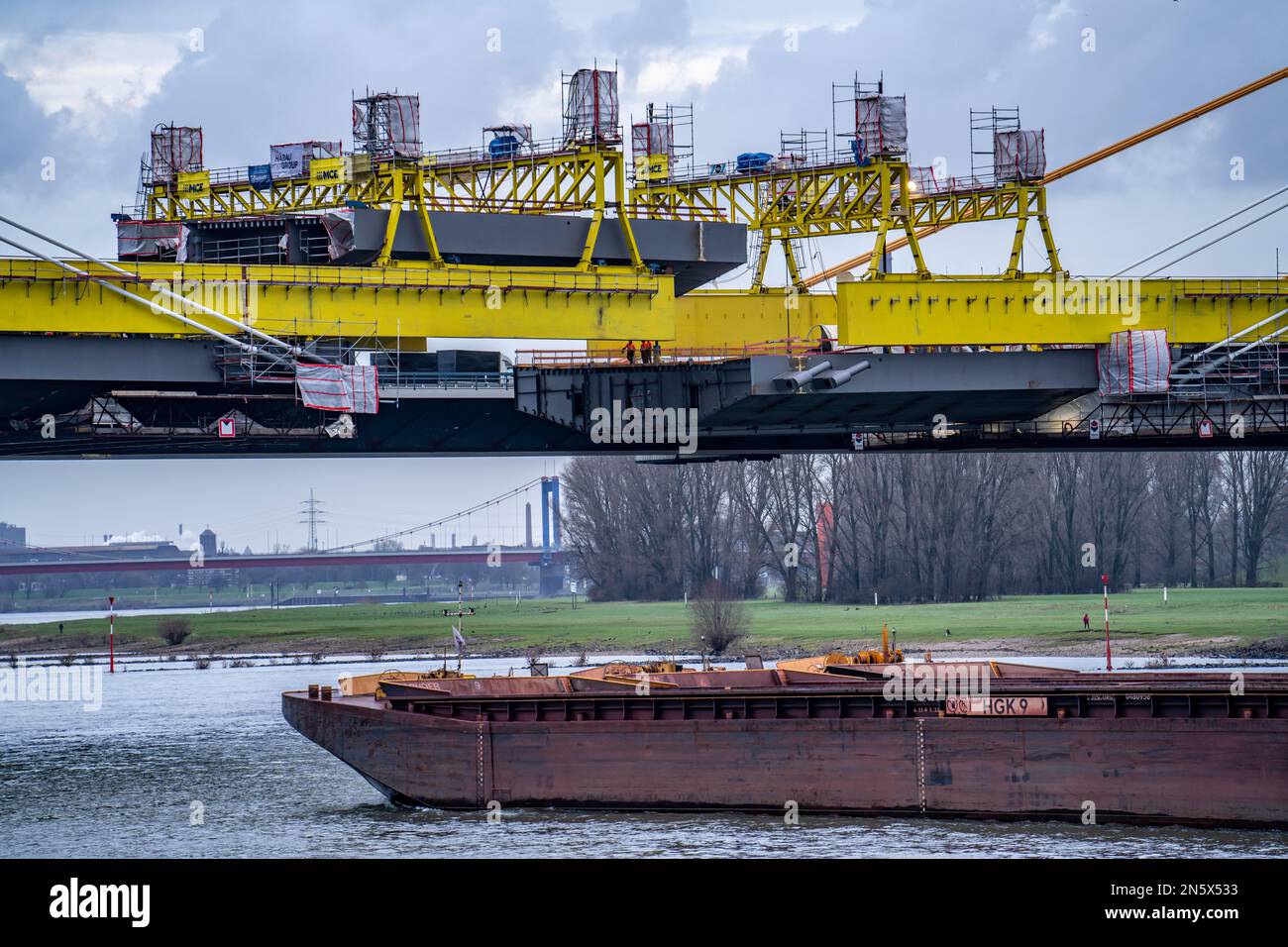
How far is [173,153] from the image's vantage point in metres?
73.6

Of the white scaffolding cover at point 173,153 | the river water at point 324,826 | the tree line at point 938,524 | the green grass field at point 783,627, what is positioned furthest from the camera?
the tree line at point 938,524

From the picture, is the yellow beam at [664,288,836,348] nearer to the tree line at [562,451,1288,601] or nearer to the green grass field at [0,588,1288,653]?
the green grass field at [0,588,1288,653]

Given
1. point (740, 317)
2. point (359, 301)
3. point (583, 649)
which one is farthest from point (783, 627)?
point (359, 301)

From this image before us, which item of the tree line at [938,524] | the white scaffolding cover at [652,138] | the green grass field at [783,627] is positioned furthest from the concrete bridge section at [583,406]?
the tree line at [938,524]

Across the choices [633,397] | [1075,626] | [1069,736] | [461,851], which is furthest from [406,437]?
[1075,626]

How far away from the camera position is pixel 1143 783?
1459 inches

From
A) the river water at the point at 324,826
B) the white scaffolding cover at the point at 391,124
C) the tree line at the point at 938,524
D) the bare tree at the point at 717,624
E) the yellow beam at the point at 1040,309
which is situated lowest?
the river water at the point at 324,826

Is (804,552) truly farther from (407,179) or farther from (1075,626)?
(407,179)

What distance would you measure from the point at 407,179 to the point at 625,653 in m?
40.9

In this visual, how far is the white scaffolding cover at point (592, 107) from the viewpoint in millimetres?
56812

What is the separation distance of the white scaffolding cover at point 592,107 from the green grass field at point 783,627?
3971 centimetres

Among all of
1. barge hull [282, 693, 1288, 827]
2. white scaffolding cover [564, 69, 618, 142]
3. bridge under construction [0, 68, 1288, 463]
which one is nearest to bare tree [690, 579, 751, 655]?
bridge under construction [0, 68, 1288, 463]

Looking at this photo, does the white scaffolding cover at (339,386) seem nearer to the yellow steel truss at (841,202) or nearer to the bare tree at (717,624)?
the yellow steel truss at (841,202)

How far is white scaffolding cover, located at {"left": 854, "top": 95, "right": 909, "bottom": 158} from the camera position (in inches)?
2325
